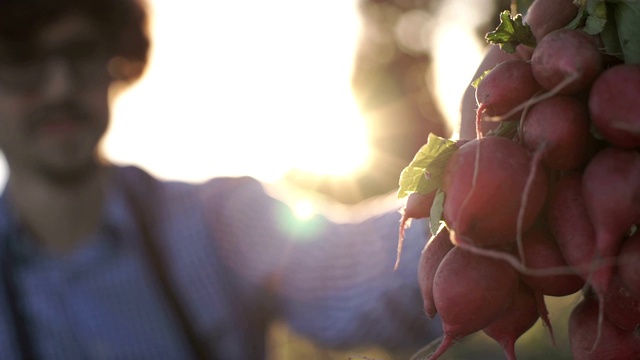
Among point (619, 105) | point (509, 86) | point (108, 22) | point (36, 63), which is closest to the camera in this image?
point (619, 105)

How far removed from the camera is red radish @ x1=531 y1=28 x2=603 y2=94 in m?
0.64

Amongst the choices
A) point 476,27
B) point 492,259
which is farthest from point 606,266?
point 476,27

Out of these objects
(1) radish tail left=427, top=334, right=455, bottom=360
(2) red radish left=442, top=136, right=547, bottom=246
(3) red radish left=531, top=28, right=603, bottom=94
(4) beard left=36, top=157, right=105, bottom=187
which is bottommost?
(4) beard left=36, top=157, right=105, bottom=187

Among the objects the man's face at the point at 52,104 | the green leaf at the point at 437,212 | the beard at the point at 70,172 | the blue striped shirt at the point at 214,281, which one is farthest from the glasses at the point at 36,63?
the green leaf at the point at 437,212

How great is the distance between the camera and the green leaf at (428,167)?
713mm

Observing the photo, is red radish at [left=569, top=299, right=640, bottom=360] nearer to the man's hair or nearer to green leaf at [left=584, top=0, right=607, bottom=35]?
green leaf at [left=584, top=0, right=607, bottom=35]

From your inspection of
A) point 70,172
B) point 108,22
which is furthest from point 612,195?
point 108,22

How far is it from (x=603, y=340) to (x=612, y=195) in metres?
0.16

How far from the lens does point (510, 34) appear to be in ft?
2.41

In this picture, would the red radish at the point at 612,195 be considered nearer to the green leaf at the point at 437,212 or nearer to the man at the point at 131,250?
the green leaf at the point at 437,212

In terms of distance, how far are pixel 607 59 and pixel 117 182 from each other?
10.2 ft

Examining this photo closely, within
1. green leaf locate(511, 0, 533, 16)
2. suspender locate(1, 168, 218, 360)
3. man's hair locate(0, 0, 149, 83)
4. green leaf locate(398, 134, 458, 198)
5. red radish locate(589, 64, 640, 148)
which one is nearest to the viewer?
red radish locate(589, 64, 640, 148)

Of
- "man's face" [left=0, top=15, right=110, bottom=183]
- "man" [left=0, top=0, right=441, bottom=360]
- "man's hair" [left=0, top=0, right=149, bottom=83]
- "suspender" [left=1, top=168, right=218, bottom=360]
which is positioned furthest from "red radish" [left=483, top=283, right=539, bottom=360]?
"man's hair" [left=0, top=0, right=149, bottom=83]

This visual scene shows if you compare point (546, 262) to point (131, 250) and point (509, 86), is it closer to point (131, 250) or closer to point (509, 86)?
point (509, 86)
